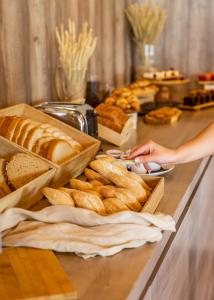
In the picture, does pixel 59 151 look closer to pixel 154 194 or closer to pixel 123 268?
pixel 154 194

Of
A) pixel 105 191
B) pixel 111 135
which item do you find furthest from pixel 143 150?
pixel 111 135

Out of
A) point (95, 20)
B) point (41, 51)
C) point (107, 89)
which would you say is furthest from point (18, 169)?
point (95, 20)

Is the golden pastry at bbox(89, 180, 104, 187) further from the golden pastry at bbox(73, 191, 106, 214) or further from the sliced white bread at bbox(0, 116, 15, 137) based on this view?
the sliced white bread at bbox(0, 116, 15, 137)

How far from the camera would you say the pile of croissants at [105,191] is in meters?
1.19

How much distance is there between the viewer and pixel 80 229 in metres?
1.08

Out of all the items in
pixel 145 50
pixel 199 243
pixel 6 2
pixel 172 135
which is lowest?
pixel 199 243

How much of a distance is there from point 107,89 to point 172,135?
0.64 metres

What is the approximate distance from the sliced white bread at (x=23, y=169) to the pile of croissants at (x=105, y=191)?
108mm

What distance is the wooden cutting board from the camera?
86 centimetres

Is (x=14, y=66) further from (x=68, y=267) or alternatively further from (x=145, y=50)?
(x=145, y=50)

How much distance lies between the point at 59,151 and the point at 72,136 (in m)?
0.23

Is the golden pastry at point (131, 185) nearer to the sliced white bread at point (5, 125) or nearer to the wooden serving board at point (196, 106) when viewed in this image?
the sliced white bread at point (5, 125)

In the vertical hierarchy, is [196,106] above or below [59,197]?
below

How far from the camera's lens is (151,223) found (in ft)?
Answer: 3.67
